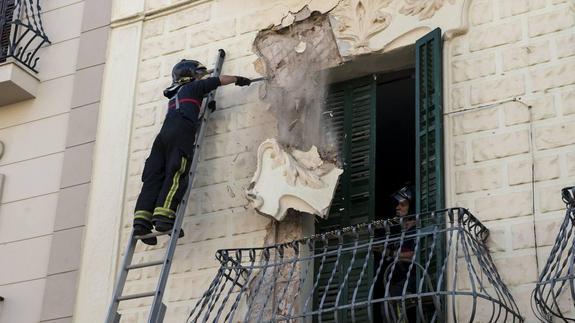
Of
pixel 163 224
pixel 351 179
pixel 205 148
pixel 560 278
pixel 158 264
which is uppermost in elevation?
pixel 205 148

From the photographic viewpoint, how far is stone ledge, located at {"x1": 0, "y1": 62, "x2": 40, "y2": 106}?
10.4 m

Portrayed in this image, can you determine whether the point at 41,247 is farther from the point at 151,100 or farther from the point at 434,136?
the point at 434,136

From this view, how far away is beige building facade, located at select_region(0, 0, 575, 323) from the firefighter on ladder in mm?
332

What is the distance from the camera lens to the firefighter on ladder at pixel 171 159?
8906 mm

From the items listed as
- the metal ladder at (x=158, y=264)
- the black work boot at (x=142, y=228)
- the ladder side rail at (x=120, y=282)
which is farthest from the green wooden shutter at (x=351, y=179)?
the ladder side rail at (x=120, y=282)

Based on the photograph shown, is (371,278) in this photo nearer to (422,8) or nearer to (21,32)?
(422,8)

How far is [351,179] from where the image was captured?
8914 millimetres

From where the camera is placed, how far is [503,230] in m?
7.88

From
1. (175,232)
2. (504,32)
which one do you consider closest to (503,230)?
(504,32)

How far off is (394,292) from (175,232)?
5.31 feet

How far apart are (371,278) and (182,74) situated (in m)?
2.28

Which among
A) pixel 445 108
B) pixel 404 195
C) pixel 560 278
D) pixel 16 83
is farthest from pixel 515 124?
pixel 16 83

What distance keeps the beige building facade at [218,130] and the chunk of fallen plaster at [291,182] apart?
0.67 ft

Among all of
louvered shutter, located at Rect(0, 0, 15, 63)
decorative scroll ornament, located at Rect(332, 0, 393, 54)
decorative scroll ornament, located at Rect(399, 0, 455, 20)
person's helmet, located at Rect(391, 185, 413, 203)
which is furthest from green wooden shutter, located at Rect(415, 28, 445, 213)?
louvered shutter, located at Rect(0, 0, 15, 63)
